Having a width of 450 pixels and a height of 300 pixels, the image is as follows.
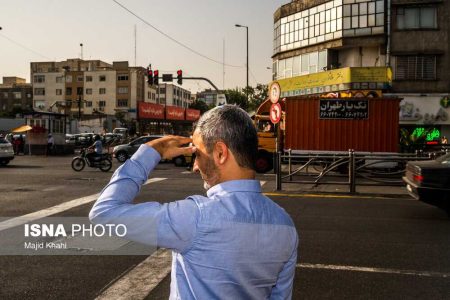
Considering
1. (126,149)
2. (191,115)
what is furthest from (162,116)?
(126,149)

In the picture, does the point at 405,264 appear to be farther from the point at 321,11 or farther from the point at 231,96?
the point at 231,96

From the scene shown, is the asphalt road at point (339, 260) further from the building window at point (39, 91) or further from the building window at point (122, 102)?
the building window at point (39, 91)

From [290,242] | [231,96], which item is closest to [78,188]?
[290,242]

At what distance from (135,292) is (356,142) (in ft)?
48.9

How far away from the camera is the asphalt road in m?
4.89

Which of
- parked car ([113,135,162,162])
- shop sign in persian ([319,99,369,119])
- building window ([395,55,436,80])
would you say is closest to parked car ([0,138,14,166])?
parked car ([113,135,162,162])

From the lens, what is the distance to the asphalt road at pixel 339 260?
4887mm

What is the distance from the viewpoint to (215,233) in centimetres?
163

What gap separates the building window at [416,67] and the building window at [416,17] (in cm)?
201

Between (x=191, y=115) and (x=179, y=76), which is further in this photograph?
(x=191, y=115)

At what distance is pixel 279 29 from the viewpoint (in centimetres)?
3734

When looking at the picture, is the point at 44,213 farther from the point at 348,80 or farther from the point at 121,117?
the point at 121,117

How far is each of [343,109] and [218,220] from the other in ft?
57.5

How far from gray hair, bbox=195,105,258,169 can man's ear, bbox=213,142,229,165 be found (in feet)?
0.05
